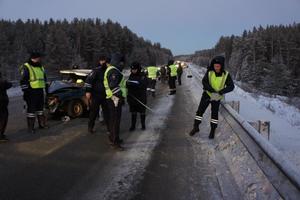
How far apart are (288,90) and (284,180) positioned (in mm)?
74448

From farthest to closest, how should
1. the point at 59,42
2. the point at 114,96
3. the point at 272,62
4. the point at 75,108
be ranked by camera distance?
the point at 272,62
the point at 59,42
the point at 75,108
the point at 114,96

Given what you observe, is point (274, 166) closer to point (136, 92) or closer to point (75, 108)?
point (136, 92)

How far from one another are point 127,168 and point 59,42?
74456mm

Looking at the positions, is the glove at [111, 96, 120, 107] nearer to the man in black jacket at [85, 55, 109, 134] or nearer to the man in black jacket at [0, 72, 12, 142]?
the man in black jacket at [85, 55, 109, 134]

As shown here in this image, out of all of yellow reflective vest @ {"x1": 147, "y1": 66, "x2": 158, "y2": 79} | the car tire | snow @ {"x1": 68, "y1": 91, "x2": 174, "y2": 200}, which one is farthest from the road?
yellow reflective vest @ {"x1": 147, "y1": 66, "x2": 158, "y2": 79}

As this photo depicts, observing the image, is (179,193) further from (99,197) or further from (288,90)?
(288,90)

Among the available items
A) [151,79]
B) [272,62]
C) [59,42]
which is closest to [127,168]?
[151,79]

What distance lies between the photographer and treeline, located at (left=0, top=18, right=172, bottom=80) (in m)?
76.1

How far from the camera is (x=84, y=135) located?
9.75 meters

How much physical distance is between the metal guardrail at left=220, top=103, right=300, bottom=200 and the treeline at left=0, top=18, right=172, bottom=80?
6235cm

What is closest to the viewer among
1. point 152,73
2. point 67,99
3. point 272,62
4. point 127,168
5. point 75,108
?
point 127,168

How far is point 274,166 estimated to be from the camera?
471 cm

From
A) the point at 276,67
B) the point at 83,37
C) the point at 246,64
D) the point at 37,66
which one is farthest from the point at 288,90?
the point at 37,66

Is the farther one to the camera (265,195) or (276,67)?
(276,67)
